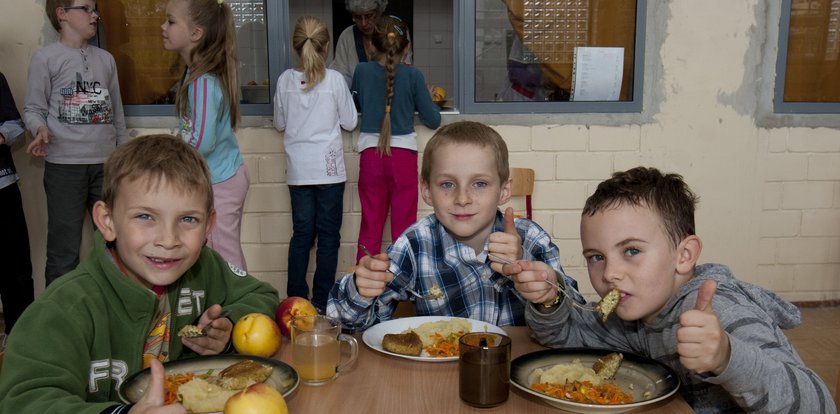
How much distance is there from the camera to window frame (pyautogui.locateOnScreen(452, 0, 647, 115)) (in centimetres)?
393

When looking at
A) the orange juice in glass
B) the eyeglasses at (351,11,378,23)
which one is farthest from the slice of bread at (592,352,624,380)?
the eyeglasses at (351,11,378,23)

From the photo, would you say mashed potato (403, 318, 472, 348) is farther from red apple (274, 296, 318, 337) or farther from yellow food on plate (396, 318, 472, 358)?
red apple (274, 296, 318, 337)

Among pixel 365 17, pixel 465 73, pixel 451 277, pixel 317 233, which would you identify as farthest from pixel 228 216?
pixel 365 17

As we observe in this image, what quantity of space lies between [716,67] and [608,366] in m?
3.21

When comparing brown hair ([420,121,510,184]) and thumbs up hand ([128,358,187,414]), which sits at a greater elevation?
brown hair ([420,121,510,184])

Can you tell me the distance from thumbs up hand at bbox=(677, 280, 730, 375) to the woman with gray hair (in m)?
3.38

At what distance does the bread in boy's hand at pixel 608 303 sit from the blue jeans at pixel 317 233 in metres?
2.55

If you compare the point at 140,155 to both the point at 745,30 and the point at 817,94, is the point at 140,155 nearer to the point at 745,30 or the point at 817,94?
the point at 745,30

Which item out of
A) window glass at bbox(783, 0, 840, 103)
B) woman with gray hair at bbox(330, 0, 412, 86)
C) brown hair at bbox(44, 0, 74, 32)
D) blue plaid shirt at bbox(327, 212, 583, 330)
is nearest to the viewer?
blue plaid shirt at bbox(327, 212, 583, 330)

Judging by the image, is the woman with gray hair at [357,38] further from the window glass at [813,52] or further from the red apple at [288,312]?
the red apple at [288,312]

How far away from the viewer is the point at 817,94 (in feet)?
13.4

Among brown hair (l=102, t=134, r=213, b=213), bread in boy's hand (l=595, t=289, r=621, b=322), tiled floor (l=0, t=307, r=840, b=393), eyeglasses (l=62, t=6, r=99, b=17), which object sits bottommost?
tiled floor (l=0, t=307, r=840, b=393)

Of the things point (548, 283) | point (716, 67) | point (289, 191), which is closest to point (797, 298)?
point (716, 67)

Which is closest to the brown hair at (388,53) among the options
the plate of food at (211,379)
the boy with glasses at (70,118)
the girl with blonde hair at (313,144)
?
the girl with blonde hair at (313,144)
